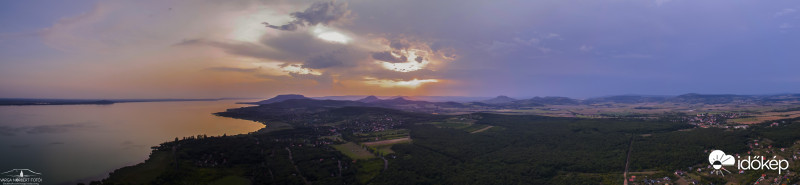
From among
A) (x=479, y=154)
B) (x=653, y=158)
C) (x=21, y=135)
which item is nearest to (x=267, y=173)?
(x=479, y=154)

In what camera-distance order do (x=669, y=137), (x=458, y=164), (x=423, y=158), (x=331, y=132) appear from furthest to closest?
1. (x=331, y=132)
2. (x=669, y=137)
3. (x=423, y=158)
4. (x=458, y=164)

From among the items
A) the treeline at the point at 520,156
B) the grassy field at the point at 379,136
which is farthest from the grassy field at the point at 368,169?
the grassy field at the point at 379,136

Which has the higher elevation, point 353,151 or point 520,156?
point 520,156

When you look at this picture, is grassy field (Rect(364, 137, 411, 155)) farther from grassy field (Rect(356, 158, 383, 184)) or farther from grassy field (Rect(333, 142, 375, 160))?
grassy field (Rect(356, 158, 383, 184))

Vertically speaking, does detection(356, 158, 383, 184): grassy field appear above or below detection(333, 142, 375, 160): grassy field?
below

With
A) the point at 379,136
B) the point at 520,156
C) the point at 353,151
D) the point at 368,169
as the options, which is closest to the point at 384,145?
the point at 353,151

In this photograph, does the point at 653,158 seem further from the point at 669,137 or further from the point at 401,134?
the point at 401,134

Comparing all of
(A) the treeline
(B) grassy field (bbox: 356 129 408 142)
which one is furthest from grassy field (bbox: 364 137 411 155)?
(B) grassy field (bbox: 356 129 408 142)

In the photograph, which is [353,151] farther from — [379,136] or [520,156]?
[520,156]

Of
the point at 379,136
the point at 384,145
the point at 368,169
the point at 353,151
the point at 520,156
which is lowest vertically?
the point at 368,169
